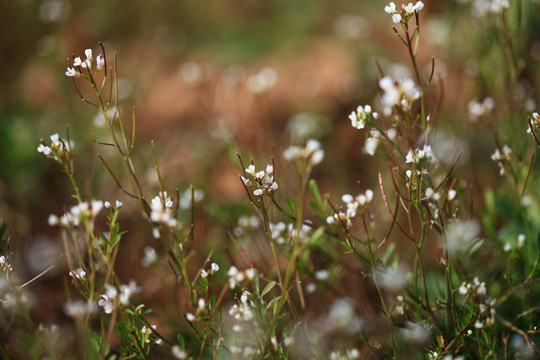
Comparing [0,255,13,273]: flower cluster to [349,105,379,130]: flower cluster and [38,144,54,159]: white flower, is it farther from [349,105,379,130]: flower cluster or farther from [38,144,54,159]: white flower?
[349,105,379,130]: flower cluster

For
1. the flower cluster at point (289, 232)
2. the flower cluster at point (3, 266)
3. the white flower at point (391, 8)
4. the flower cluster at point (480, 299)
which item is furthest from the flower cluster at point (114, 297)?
the white flower at point (391, 8)

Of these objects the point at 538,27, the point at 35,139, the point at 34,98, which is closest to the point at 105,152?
the point at 35,139

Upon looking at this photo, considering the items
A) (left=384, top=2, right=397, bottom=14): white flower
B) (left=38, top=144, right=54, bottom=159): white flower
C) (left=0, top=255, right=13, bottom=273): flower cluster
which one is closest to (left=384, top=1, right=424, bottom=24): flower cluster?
(left=384, top=2, right=397, bottom=14): white flower

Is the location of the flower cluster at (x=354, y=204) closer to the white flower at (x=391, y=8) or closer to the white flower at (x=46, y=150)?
the white flower at (x=391, y=8)

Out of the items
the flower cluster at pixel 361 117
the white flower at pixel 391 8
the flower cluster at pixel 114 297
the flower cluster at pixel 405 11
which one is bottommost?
the flower cluster at pixel 114 297

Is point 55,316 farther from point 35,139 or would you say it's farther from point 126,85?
point 126,85

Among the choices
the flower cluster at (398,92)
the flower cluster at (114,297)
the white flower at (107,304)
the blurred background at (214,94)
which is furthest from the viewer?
the blurred background at (214,94)

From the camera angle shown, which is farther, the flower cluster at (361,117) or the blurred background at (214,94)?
the blurred background at (214,94)

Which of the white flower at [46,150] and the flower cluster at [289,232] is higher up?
the white flower at [46,150]
